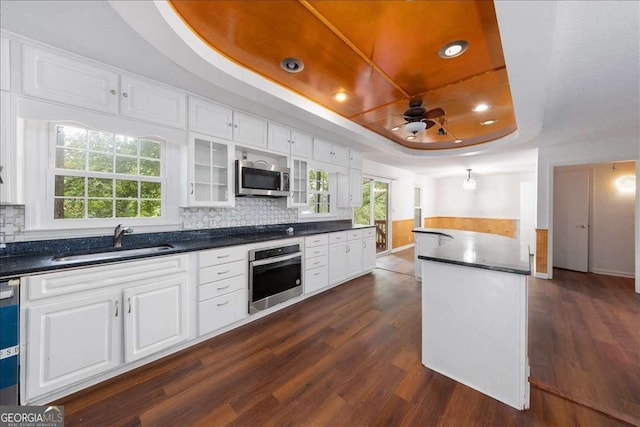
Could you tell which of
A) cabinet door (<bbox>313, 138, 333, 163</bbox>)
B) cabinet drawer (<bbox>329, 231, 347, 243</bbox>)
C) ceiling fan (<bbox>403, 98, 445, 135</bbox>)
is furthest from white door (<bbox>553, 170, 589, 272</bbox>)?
cabinet door (<bbox>313, 138, 333, 163</bbox>)

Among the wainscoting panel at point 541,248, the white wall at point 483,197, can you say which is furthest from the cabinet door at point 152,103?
the white wall at point 483,197

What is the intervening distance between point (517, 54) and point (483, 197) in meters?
7.59

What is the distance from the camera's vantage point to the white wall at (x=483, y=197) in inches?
294

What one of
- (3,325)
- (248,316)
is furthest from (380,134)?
(3,325)

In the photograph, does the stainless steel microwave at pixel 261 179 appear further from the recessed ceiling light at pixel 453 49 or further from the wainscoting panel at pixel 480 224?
the wainscoting panel at pixel 480 224

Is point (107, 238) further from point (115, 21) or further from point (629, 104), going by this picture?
point (629, 104)

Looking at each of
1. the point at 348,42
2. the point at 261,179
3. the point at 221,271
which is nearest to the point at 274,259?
the point at 221,271

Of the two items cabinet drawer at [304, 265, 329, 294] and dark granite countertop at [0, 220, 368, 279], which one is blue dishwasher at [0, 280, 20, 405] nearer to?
dark granite countertop at [0, 220, 368, 279]

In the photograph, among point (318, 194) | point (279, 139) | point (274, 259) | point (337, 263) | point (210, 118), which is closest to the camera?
point (210, 118)

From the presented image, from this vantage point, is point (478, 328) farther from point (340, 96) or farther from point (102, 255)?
point (102, 255)

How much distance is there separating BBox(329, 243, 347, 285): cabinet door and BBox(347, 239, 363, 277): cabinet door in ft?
0.38

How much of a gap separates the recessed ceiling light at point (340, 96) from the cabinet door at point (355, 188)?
1.94 m

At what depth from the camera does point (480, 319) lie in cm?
171

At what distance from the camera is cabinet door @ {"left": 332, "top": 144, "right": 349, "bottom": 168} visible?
4191mm
